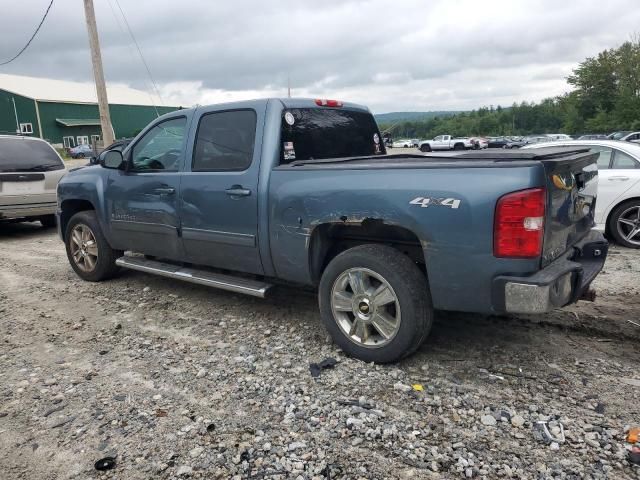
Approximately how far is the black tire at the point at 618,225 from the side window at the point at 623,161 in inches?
20.6

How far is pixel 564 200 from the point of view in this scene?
3.26 metres

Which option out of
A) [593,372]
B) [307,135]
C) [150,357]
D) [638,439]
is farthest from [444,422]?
[307,135]

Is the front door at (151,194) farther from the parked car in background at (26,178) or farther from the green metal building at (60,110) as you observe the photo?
the green metal building at (60,110)

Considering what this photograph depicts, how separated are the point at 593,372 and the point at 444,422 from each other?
1.23 metres

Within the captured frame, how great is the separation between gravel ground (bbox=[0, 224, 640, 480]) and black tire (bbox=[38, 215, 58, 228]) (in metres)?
5.29

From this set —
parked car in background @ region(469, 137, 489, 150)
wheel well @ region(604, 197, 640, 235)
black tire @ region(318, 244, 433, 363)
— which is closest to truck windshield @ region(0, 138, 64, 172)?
black tire @ region(318, 244, 433, 363)

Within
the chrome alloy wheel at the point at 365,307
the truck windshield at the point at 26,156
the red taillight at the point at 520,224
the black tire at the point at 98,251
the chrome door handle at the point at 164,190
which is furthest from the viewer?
the truck windshield at the point at 26,156

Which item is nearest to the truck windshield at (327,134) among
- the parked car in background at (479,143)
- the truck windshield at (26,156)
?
the truck windshield at (26,156)

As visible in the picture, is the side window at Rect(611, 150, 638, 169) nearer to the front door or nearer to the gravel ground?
the gravel ground

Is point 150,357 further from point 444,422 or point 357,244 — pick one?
point 444,422

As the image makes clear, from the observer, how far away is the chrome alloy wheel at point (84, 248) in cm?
585

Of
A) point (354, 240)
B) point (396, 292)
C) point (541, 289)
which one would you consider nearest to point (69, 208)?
point (354, 240)

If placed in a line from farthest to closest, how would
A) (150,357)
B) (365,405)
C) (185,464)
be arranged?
1. (150,357)
2. (365,405)
3. (185,464)

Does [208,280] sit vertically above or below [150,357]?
above
